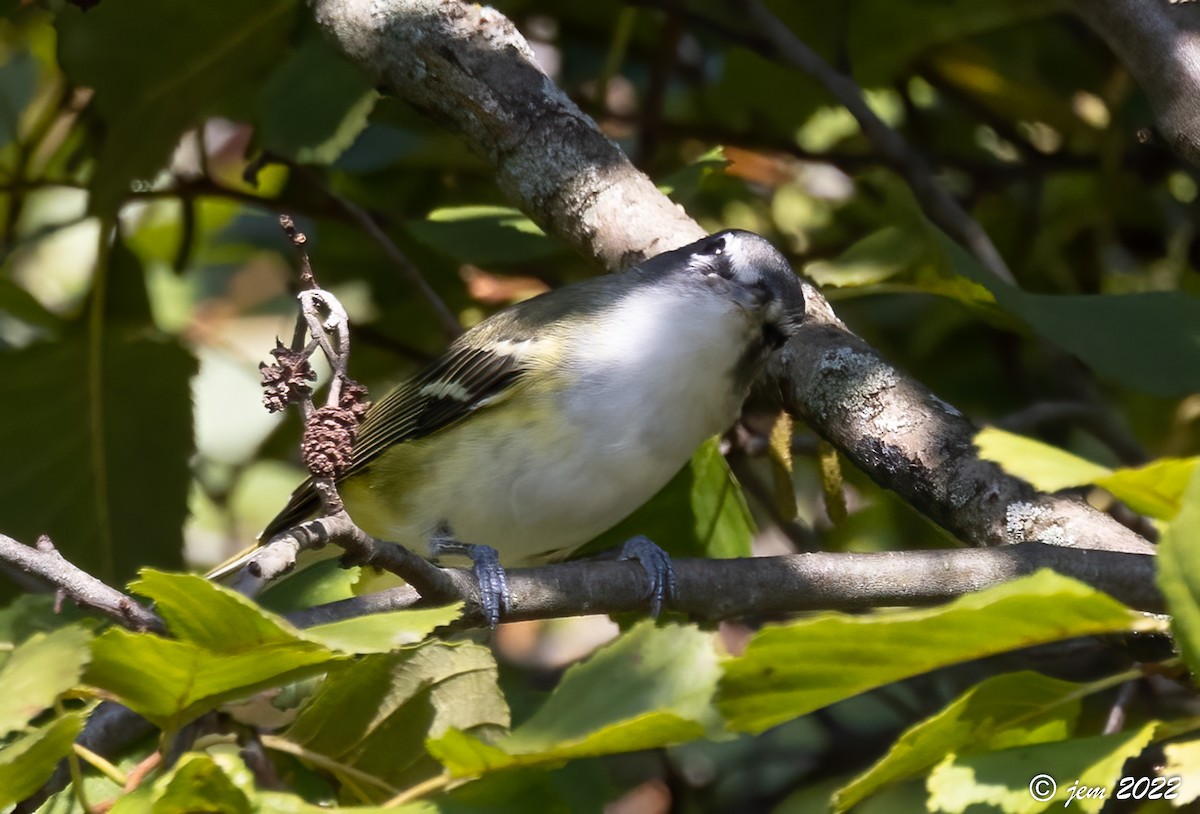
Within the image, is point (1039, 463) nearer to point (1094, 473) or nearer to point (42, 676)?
point (1094, 473)

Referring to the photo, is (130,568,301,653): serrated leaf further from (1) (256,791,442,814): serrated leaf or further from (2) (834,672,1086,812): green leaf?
(2) (834,672,1086,812): green leaf

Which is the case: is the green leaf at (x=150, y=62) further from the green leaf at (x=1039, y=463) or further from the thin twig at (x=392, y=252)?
the green leaf at (x=1039, y=463)

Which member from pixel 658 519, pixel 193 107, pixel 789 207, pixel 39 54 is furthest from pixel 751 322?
pixel 39 54

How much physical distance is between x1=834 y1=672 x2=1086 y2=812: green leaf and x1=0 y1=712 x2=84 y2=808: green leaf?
81 cm

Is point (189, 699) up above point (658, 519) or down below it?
above

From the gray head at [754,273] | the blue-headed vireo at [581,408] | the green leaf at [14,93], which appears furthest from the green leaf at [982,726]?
the green leaf at [14,93]

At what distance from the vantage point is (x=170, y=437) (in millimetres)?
3137

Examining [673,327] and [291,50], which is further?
[291,50]

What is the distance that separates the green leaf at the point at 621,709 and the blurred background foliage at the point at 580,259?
0.98 m

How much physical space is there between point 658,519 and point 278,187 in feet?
5.51

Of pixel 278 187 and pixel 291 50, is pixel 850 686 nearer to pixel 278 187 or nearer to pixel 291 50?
pixel 291 50

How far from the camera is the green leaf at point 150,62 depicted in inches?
115

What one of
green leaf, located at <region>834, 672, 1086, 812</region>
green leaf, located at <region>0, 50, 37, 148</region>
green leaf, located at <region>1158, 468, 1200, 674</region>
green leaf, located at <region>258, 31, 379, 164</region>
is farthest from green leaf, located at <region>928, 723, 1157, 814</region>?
green leaf, located at <region>0, 50, 37, 148</region>

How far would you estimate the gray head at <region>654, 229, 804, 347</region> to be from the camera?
8.64ft
